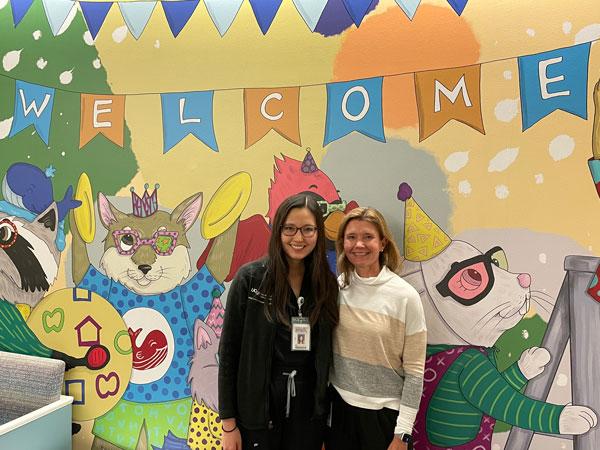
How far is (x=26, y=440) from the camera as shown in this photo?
2.25 metres

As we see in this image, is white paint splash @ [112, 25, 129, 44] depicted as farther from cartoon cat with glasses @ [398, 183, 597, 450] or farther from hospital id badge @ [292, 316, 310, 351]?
hospital id badge @ [292, 316, 310, 351]

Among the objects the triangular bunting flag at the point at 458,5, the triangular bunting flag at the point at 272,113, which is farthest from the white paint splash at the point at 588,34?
the triangular bunting flag at the point at 272,113

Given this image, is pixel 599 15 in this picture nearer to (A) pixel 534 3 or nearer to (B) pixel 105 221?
(A) pixel 534 3

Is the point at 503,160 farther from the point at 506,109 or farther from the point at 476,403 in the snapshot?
the point at 476,403

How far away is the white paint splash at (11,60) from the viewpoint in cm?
256

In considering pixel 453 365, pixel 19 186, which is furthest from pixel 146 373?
pixel 453 365

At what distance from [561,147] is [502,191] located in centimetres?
28

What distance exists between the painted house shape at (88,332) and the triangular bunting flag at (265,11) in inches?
67.3

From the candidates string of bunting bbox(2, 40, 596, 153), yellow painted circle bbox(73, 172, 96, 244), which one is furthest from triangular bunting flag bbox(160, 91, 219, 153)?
yellow painted circle bbox(73, 172, 96, 244)

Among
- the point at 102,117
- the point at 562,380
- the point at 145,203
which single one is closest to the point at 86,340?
the point at 145,203

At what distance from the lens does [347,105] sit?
2152 mm

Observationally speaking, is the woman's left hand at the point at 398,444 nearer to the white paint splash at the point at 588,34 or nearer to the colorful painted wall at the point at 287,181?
the colorful painted wall at the point at 287,181

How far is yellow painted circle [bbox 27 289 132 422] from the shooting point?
246 centimetres

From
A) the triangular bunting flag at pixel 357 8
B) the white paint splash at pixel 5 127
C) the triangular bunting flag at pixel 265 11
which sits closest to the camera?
the triangular bunting flag at pixel 357 8
